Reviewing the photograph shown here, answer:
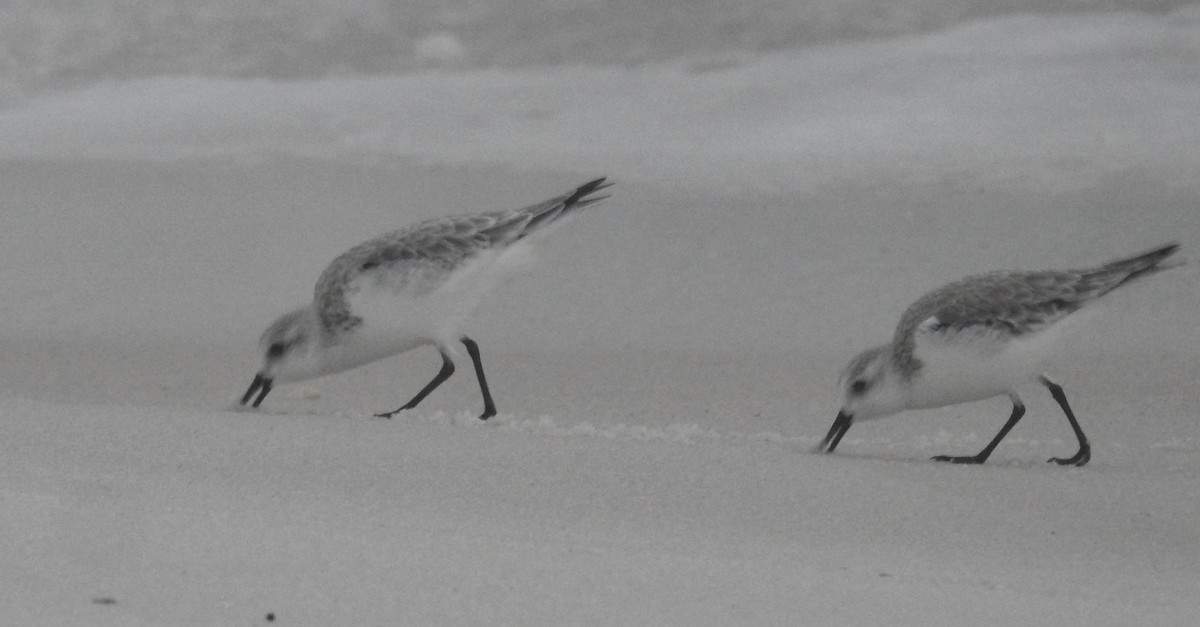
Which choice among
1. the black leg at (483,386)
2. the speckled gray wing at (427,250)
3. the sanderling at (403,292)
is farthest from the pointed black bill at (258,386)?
the black leg at (483,386)

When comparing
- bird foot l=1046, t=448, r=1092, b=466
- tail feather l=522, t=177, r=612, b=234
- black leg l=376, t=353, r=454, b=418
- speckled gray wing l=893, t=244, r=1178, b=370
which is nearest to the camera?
speckled gray wing l=893, t=244, r=1178, b=370

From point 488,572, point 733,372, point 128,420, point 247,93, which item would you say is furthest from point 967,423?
point 247,93

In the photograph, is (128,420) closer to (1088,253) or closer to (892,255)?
(892,255)

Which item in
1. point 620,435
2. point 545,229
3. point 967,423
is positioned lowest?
point 967,423

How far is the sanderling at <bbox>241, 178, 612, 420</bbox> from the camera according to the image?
5781mm

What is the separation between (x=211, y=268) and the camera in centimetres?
830

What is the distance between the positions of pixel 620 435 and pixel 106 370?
2.80m

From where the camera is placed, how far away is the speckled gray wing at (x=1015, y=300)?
5383 millimetres

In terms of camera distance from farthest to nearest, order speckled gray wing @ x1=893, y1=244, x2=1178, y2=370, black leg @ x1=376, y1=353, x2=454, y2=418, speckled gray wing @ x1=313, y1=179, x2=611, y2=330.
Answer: black leg @ x1=376, y1=353, x2=454, y2=418, speckled gray wing @ x1=313, y1=179, x2=611, y2=330, speckled gray wing @ x1=893, y1=244, x2=1178, y2=370

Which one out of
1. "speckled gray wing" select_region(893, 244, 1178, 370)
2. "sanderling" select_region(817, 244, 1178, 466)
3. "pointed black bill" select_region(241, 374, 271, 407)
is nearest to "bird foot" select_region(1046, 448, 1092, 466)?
"sanderling" select_region(817, 244, 1178, 466)

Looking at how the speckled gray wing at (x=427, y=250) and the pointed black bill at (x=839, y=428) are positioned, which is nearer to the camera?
the pointed black bill at (x=839, y=428)

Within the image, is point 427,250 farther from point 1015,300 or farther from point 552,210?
point 1015,300

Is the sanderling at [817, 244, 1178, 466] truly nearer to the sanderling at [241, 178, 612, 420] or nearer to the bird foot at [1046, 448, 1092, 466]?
the bird foot at [1046, 448, 1092, 466]

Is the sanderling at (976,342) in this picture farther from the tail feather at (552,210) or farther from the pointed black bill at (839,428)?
the tail feather at (552,210)
